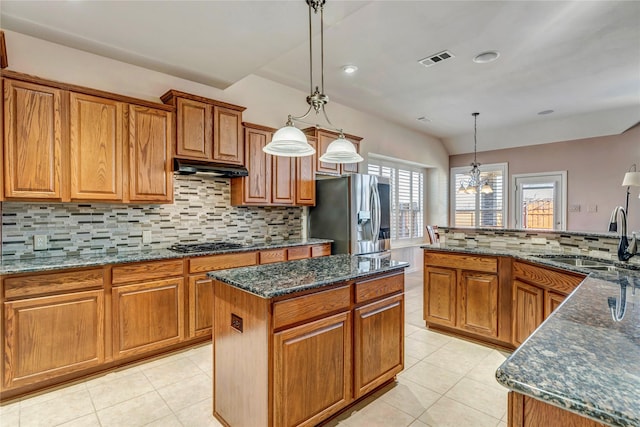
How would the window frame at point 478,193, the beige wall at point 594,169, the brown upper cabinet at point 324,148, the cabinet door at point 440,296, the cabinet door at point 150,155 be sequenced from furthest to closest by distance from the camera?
the window frame at point 478,193
the beige wall at point 594,169
the brown upper cabinet at point 324,148
the cabinet door at point 440,296
the cabinet door at point 150,155

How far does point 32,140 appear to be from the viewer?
94.4 inches

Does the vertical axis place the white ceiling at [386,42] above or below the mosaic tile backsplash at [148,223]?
above

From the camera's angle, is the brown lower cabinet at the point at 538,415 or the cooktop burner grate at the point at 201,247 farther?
the cooktop burner grate at the point at 201,247

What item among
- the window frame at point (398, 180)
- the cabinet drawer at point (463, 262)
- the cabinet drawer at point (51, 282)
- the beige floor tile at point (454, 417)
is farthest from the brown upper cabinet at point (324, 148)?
the beige floor tile at point (454, 417)

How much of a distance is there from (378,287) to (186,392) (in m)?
1.58

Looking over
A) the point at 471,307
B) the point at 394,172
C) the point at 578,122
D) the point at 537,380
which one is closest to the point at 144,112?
the point at 537,380

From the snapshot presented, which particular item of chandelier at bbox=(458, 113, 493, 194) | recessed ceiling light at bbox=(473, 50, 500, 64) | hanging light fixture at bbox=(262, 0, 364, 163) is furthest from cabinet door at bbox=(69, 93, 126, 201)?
chandelier at bbox=(458, 113, 493, 194)

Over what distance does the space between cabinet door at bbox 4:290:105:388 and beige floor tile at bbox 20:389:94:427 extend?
7.2 inches

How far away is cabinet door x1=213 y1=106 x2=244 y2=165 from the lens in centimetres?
338

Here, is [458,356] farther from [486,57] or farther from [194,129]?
[194,129]

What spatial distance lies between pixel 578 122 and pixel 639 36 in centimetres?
314

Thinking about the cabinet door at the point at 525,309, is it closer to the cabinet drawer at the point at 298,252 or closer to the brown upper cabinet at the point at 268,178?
the cabinet drawer at the point at 298,252

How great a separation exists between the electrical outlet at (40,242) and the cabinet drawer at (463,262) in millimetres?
3576

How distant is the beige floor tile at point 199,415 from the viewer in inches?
77.5
